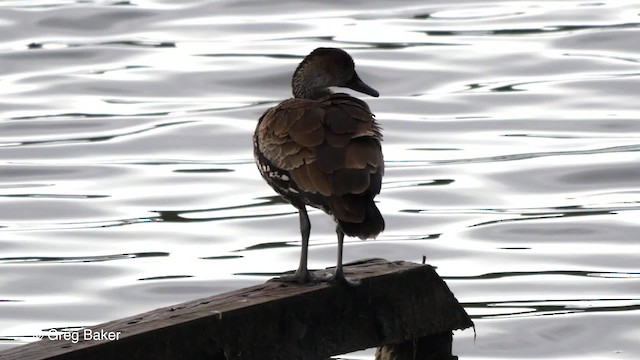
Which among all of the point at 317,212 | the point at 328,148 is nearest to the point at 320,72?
the point at 328,148

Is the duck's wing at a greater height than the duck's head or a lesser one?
lesser

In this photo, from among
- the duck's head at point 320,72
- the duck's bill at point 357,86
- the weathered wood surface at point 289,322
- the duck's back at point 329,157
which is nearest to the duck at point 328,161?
the duck's back at point 329,157

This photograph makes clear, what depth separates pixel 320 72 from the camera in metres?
7.71

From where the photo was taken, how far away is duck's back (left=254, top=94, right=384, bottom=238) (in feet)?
21.0

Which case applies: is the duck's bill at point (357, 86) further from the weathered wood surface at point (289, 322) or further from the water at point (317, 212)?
the water at point (317, 212)

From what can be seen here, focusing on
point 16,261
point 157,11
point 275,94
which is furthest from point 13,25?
point 16,261

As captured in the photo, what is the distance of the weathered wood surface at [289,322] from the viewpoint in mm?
5387

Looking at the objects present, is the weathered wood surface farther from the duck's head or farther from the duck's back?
the duck's head

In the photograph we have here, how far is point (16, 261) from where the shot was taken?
12.0 m

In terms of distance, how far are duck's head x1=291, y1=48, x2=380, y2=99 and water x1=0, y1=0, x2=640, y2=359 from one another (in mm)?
Result: 2256

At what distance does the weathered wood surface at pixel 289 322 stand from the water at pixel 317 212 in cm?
313

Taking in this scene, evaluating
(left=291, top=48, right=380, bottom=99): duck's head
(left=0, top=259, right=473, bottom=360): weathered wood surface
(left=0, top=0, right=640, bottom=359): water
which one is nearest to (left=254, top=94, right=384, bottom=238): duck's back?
(left=0, top=259, right=473, bottom=360): weathered wood surface

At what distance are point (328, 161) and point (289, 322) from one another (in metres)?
0.93

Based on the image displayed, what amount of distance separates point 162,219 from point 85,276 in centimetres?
170
